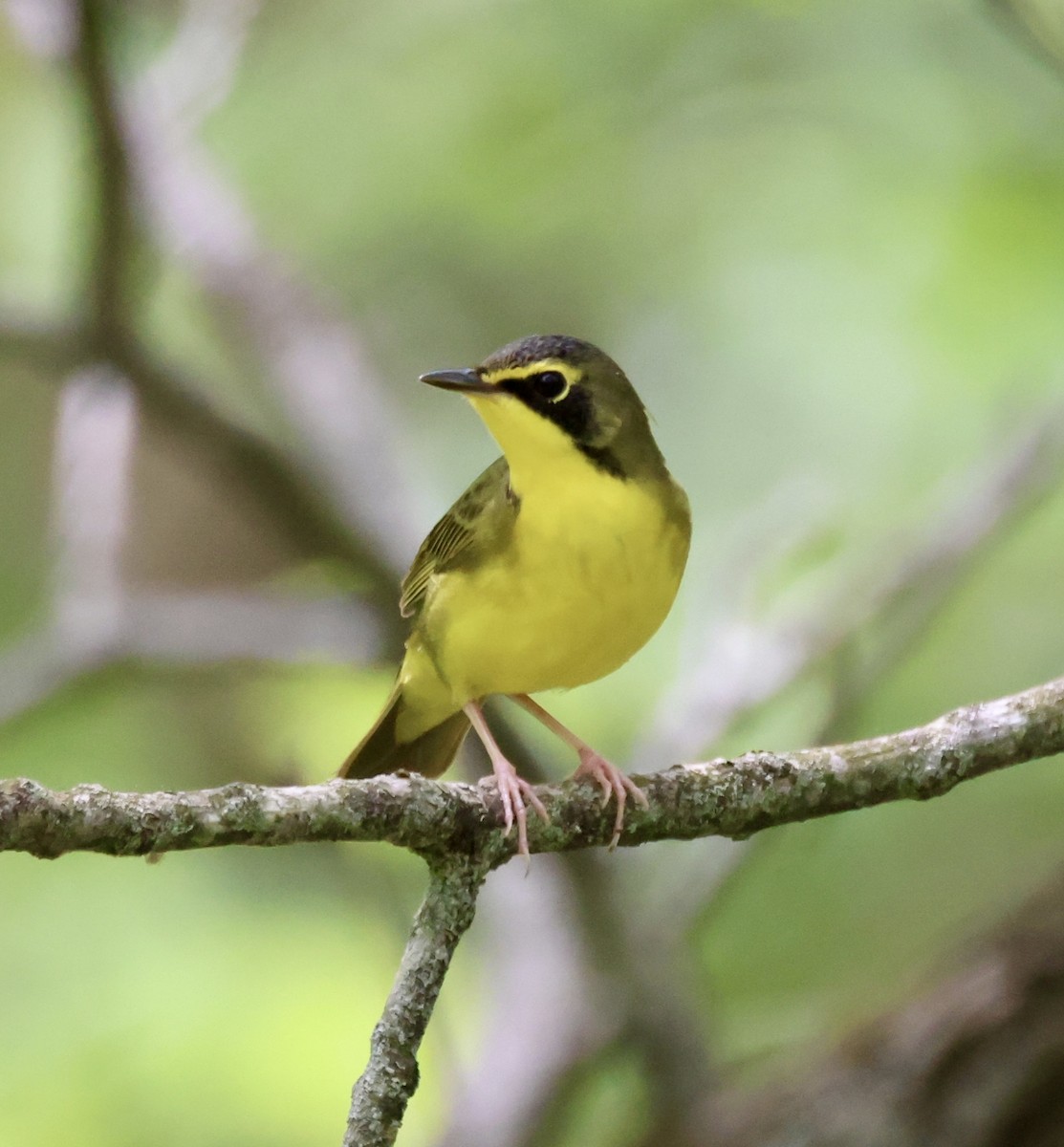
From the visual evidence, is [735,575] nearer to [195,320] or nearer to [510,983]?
[510,983]

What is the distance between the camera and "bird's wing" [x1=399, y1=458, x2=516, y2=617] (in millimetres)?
4238

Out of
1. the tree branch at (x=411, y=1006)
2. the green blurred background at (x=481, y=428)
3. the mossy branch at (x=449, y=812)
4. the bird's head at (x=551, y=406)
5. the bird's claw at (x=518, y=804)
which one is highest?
the green blurred background at (x=481, y=428)

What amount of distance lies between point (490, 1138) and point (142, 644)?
2512 mm

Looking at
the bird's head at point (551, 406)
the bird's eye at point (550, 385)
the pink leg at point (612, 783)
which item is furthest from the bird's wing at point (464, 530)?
the pink leg at point (612, 783)

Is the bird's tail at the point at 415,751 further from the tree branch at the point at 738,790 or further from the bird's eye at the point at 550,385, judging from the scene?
the tree branch at the point at 738,790

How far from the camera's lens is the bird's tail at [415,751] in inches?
198

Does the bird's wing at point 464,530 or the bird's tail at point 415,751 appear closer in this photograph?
the bird's wing at point 464,530

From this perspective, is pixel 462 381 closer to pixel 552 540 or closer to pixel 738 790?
pixel 552 540

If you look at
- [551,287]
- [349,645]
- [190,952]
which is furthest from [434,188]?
[190,952]

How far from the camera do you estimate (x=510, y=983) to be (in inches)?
272

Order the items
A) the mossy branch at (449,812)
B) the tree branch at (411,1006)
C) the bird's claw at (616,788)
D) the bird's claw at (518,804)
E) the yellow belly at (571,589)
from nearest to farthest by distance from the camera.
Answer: the mossy branch at (449,812) → the tree branch at (411,1006) → the bird's claw at (518,804) → the bird's claw at (616,788) → the yellow belly at (571,589)

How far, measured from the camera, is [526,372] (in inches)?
168

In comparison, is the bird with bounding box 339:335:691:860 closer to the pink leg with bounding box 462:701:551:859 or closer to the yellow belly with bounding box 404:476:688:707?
the yellow belly with bounding box 404:476:688:707

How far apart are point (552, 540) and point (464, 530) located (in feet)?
1.45
